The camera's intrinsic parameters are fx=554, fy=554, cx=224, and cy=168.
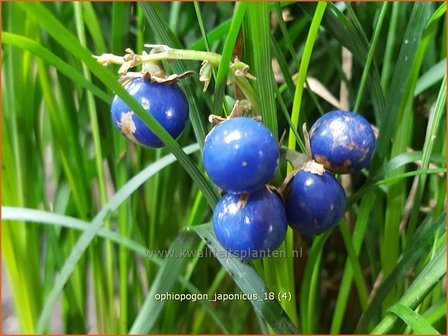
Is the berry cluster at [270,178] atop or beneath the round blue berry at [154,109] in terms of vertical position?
beneath

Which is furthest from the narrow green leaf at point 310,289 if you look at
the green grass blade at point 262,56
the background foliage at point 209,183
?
the green grass blade at point 262,56

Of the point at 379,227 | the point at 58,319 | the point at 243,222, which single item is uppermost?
the point at 243,222

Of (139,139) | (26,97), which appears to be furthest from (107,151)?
(139,139)

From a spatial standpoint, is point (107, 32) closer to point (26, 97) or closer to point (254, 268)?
point (26, 97)

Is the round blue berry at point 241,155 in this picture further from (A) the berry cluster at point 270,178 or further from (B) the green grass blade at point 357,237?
(B) the green grass blade at point 357,237

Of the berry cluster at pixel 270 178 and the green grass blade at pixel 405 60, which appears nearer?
the berry cluster at pixel 270 178

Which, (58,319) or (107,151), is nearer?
(107,151)

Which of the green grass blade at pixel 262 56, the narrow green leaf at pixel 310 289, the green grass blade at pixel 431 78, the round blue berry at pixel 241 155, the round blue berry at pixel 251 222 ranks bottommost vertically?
the narrow green leaf at pixel 310 289
